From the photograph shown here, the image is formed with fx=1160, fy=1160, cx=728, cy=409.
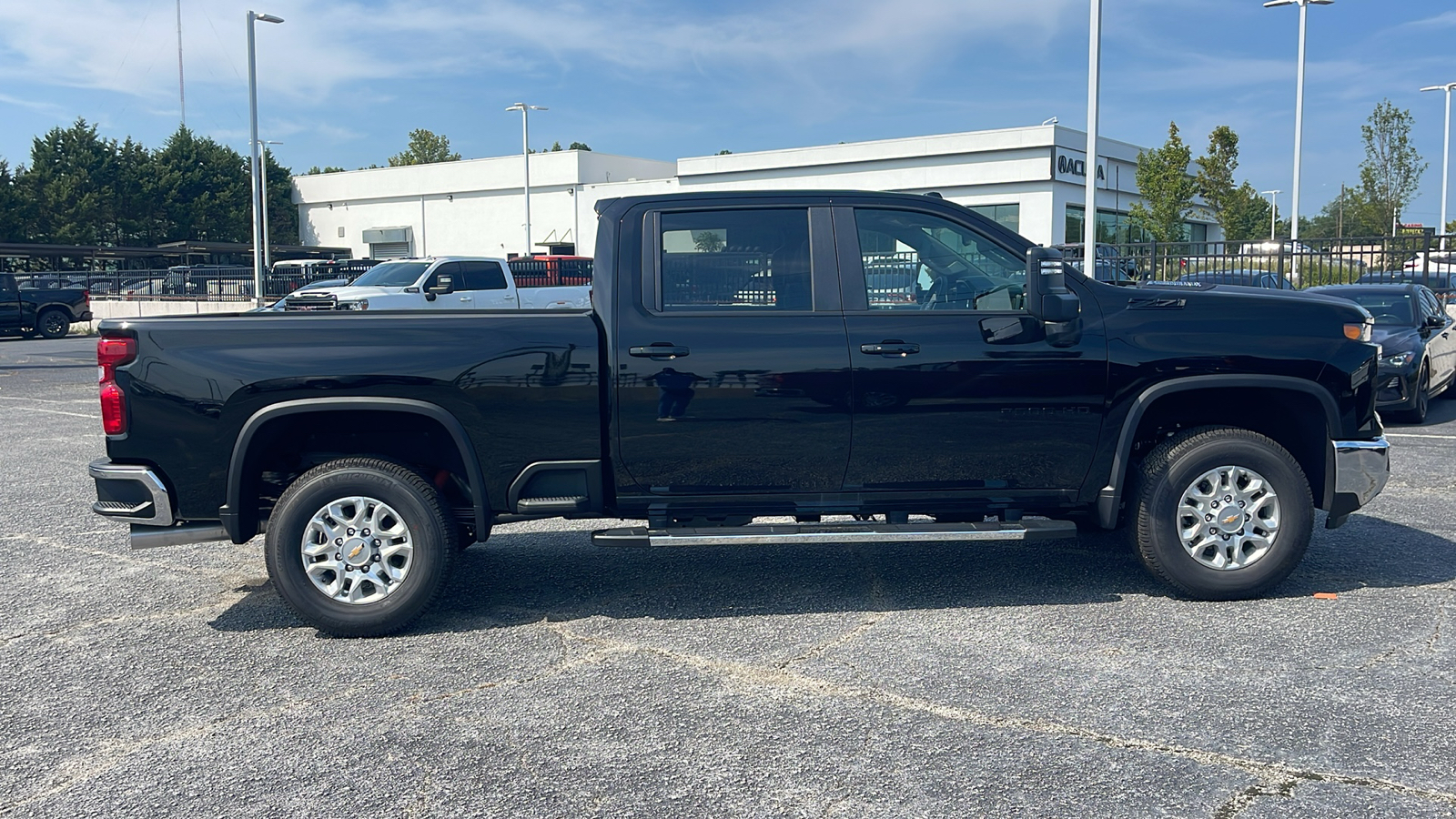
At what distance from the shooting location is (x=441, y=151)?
104062 millimetres

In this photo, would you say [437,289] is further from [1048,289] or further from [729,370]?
[1048,289]

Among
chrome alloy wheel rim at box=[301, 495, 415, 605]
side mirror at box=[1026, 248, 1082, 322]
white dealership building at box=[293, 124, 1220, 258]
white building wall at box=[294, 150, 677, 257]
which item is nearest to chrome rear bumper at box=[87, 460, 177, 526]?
chrome alloy wheel rim at box=[301, 495, 415, 605]

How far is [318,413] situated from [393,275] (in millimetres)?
16909

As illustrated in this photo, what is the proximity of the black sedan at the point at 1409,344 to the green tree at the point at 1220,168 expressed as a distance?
109 ft

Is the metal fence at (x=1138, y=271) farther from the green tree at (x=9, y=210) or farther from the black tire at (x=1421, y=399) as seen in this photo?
the green tree at (x=9, y=210)

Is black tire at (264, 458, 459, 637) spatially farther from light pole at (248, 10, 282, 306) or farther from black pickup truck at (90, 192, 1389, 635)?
light pole at (248, 10, 282, 306)

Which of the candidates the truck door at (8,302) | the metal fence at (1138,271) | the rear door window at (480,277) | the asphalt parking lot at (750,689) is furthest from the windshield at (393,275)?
the asphalt parking lot at (750,689)

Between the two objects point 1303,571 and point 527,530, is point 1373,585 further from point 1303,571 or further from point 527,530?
point 527,530

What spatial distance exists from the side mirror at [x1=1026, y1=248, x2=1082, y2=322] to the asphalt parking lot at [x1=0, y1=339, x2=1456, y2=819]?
143 cm

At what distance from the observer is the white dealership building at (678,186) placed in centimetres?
4778

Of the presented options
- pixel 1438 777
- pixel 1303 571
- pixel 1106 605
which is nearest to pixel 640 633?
pixel 1106 605

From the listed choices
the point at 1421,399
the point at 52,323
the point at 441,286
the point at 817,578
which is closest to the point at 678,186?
the point at 52,323

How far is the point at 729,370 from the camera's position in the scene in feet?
17.3

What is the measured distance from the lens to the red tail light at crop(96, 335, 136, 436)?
5125 millimetres
